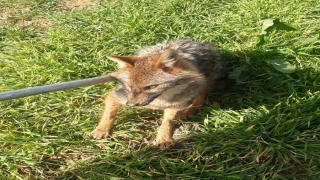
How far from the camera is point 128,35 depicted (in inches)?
217

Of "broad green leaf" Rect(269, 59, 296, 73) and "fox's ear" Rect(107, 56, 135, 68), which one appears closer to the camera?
"fox's ear" Rect(107, 56, 135, 68)

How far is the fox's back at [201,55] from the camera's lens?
411 centimetres

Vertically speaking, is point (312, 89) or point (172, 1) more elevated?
point (172, 1)

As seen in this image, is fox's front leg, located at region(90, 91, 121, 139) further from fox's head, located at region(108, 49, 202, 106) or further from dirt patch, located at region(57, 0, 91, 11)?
dirt patch, located at region(57, 0, 91, 11)

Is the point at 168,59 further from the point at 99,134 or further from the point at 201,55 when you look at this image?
the point at 99,134

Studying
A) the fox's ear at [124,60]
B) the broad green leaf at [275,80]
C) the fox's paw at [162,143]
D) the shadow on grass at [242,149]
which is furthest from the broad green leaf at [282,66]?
the fox's ear at [124,60]

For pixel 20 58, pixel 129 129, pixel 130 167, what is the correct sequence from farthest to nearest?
pixel 20 58, pixel 129 129, pixel 130 167

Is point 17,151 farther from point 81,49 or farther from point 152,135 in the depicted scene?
point 81,49

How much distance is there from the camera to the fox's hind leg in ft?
12.4

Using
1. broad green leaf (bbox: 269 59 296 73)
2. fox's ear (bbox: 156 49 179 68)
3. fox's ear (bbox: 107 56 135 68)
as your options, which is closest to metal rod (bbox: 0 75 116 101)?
fox's ear (bbox: 107 56 135 68)

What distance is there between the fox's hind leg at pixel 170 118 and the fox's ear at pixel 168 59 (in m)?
0.62

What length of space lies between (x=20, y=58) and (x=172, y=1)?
2.72 meters

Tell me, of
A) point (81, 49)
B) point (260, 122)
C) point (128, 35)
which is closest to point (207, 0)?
point (128, 35)

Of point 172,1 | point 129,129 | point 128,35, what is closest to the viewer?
point 129,129
